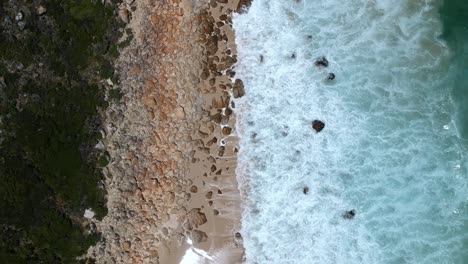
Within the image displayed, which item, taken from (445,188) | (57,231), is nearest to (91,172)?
(57,231)

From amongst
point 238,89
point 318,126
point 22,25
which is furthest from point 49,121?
point 318,126

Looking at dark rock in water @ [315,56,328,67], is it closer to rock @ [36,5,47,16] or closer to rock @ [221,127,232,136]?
rock @ [221,127,232,136]

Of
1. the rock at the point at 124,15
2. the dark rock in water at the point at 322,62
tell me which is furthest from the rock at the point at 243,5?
the rock at the point at 124,15

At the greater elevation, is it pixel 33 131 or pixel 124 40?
pixel 124 40

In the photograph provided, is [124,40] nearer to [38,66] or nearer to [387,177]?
[38,66]

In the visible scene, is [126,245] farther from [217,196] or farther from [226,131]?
[226,131]
